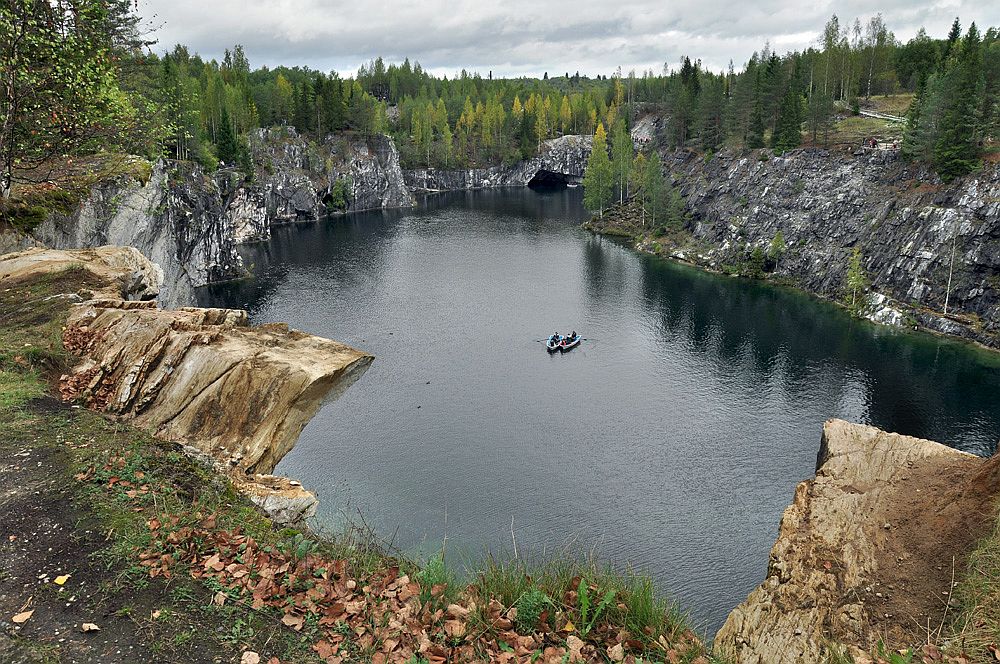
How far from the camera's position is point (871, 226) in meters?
76.7

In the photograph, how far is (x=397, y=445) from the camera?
4178 cm

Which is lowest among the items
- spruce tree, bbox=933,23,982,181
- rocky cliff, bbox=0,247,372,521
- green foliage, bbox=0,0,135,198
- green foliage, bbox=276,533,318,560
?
green foliage, bbox=276,533,318,560

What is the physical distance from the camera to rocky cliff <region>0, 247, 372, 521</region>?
49.4 ft

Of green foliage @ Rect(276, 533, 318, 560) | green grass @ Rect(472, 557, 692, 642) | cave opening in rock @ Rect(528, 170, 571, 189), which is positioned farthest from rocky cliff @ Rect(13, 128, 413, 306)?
cave opening in rock @ Rect(528, 170, 571, 189)

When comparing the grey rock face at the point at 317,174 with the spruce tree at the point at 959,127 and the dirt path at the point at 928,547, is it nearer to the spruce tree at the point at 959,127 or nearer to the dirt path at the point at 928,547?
the spruce tree at the point at 959,127

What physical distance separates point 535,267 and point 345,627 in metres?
85.0

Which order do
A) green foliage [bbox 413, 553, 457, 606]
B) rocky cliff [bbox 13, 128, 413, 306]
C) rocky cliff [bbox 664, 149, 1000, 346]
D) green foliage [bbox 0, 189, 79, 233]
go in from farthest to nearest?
rocky cliff [bbox 664, 149, 1000, 346]
rocky cliff [bbox 13, 128, 413, 306]
green foliage [bbox 0, 189, 79, 233]
green foliage [bbox 413, 553, 457, 606]

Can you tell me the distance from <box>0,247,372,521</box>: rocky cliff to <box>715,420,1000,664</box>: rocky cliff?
1029 cm

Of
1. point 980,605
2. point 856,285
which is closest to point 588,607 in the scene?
point 980,605

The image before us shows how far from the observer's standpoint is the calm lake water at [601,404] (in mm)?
34125

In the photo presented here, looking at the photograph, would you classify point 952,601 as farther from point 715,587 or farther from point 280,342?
point 715,587

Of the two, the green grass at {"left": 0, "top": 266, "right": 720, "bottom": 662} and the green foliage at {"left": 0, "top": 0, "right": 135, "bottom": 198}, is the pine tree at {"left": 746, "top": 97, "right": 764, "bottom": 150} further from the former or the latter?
the green grass at {"left": 0, "top": 266, "right": 720, "bottom": 662}

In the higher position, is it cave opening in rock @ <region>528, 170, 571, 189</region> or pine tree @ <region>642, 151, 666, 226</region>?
cave opening in rock @ <region>528, 170, 571, 189</region>

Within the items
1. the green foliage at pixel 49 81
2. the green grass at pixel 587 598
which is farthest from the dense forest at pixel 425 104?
the green grass at pixel 587 598
